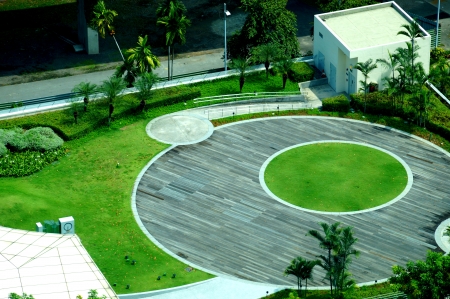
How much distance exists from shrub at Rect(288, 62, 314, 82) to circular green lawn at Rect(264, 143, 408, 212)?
9814 mm

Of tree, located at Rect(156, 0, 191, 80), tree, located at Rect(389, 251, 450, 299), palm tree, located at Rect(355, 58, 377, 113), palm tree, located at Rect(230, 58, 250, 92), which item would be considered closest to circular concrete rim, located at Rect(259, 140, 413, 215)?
palm tree, located at Rect(355, 58, 377, 113)

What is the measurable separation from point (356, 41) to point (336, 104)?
6071mm

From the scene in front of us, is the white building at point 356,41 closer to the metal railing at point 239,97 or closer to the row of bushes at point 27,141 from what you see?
the metal railing at point 239,97

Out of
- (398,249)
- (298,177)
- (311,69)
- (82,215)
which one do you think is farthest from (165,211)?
(311,69)

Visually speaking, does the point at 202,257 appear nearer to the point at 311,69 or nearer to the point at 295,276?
the point at 295,276

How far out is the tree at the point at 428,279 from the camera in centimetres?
5412

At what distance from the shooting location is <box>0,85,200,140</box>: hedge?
254 feet

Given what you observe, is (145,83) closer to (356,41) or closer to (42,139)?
(42,139)

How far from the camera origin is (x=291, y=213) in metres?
68.6

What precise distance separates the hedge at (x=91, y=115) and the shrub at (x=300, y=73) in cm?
866

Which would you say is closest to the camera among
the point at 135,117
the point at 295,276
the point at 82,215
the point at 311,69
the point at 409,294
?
the point at 409,294

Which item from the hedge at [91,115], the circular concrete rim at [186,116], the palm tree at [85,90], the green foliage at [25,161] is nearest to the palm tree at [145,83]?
the hedge at [91,115]

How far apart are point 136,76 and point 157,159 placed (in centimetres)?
988

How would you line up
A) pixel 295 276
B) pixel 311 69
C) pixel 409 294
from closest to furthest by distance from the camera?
1. pixel 409 294
2. pixel 295 276
3. pixel 311 69
